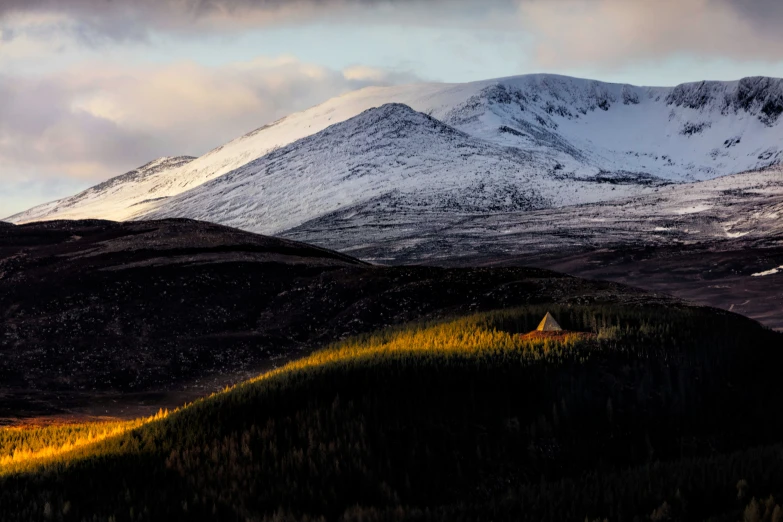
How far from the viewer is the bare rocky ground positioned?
4047 centimetres

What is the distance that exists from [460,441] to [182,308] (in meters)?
36.5

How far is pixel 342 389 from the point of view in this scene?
17.3 metres

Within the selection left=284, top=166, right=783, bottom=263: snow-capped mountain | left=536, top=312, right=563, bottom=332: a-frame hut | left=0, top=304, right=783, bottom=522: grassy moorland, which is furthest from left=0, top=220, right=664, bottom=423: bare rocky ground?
left=284, top=166, right=783, bottom=263: snow-capped mountain

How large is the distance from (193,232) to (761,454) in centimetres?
5761

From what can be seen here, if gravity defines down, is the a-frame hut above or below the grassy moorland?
above

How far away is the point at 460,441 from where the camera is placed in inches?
623

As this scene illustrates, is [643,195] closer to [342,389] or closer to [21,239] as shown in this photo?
[21,239]

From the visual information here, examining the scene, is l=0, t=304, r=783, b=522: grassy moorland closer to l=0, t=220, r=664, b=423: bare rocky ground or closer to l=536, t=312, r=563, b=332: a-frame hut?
l=536, t=312, r=563, b=332: a-frame hut

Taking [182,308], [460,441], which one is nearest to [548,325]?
[460,441]

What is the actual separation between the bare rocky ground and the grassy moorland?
1284 centimetres

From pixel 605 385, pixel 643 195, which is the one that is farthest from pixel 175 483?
pixel 643 195

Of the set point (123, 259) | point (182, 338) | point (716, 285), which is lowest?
point (716, 285)

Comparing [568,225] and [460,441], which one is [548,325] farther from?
[568,225]

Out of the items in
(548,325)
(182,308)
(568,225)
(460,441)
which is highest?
(548,325)
